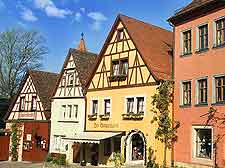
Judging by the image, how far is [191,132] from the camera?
26.2m

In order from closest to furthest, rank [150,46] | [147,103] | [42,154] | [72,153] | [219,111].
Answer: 1. [219,111]
2. [147,103]
3. [150,46]
4. [72,153]
5. [42,154]

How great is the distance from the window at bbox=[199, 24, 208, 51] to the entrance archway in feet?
26.4

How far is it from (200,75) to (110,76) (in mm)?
8820

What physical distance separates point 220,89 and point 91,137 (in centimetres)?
1113

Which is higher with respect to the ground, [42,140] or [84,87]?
[84,87]

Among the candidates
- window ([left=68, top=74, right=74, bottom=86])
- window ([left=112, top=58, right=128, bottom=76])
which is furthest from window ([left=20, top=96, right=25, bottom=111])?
window ([left=112, top=58, right=128, bottom=76])

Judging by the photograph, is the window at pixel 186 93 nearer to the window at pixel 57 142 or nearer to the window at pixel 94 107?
the window at pixel 94 107

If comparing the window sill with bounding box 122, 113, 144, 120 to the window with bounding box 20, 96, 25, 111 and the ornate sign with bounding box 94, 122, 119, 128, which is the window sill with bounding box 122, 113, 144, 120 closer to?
the ornate sign with bounding box 94, 122, 119, 128

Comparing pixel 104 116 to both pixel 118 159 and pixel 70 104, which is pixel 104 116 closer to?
pixel 118 159

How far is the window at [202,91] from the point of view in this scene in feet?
84.9

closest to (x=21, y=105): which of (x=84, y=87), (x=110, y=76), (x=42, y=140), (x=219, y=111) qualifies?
(x=42, y=140)

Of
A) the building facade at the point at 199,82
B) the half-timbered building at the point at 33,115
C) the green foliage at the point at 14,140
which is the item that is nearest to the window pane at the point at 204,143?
the building facade at the point at 199,82

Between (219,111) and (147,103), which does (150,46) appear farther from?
(219,111)

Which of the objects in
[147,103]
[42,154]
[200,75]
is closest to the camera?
[200,75]
